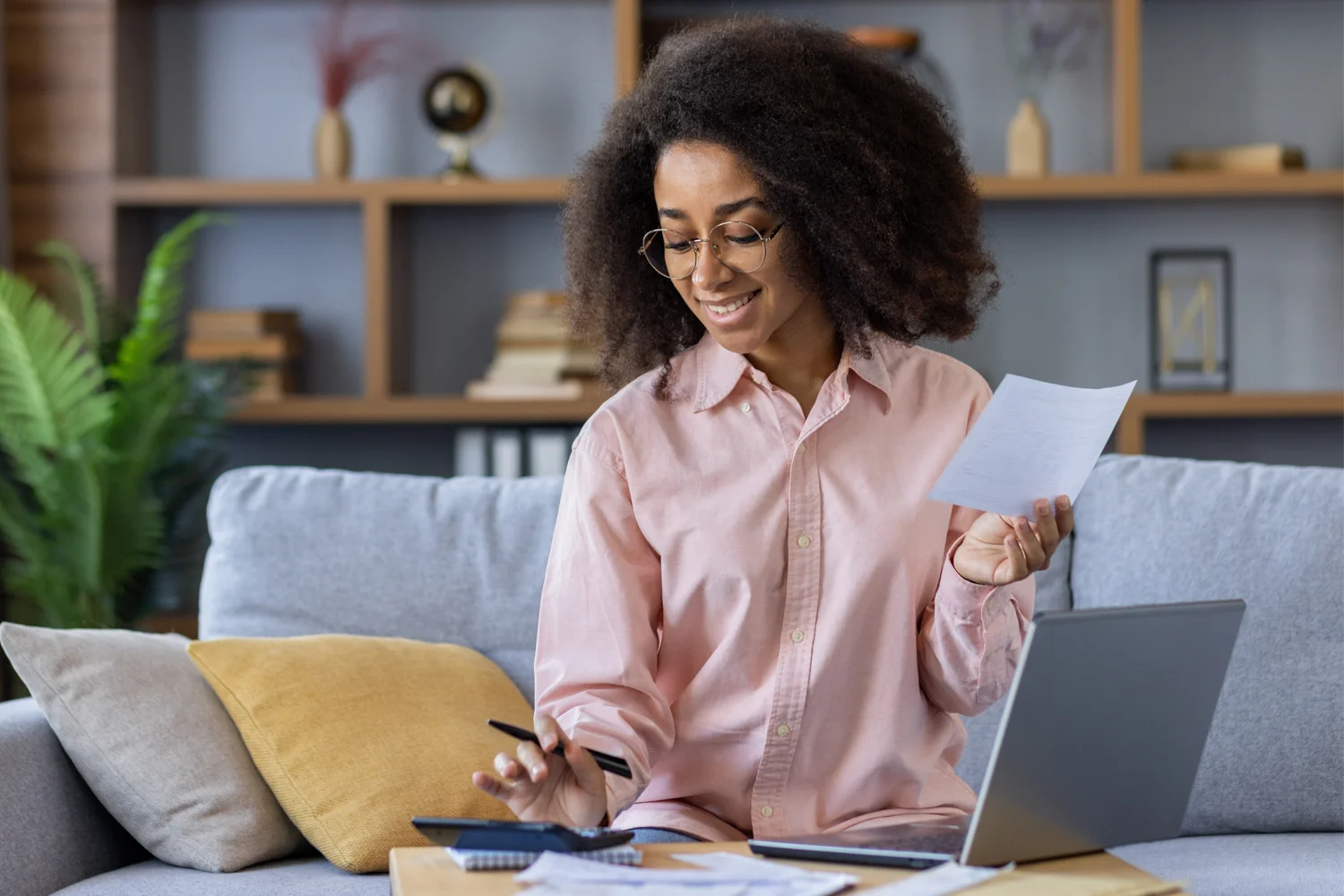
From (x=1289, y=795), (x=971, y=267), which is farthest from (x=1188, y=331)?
(x=971, y=267)

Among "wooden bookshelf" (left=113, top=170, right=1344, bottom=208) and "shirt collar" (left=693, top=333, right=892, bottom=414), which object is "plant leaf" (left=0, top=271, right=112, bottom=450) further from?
"shirt collar" (left=693, top=333, right=892, bottom=414)

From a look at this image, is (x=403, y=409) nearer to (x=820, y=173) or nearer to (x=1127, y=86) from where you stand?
(x=1127, y=86)

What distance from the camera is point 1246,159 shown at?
3.22 meters

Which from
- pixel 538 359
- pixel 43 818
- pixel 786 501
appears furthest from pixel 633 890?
pixel 538 359

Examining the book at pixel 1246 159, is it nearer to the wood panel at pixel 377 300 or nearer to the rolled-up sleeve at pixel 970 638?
the wood panel at pixel 377 300

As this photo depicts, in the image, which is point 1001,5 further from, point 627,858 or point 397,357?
point 627,858

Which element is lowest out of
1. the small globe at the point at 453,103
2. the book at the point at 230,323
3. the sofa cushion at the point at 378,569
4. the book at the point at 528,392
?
the sofa cushion at the point at 378,569

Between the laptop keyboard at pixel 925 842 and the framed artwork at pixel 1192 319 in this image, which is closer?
the laptop keyboard at pixel 925 842

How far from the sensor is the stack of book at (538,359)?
323 cm

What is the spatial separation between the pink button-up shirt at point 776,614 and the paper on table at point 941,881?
15.3 inches

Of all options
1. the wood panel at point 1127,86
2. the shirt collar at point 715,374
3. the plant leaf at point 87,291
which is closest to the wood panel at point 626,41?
the wood panel at point 1127,86

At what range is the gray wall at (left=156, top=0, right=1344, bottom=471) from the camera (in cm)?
344

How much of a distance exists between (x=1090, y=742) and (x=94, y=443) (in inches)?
92.3

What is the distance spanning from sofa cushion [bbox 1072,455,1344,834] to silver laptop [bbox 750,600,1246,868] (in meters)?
0.86
